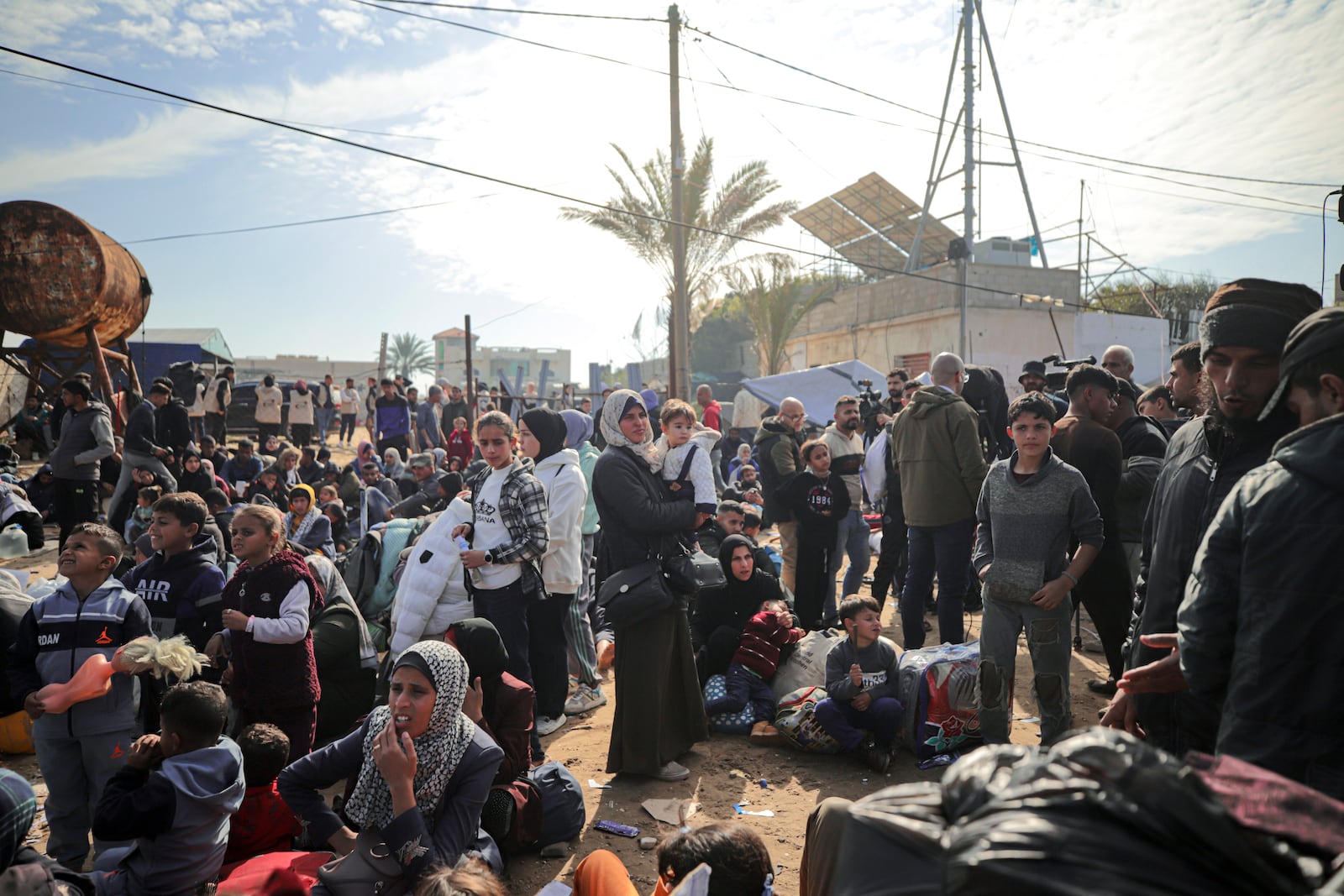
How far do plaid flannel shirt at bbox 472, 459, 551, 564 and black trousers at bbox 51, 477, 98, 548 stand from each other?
655 centimetres

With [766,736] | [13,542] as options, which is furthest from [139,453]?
[766,736]

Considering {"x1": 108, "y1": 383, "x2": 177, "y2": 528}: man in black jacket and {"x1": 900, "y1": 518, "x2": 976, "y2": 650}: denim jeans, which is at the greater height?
{"x1": 108, "y1": 383, "x2": 177, "y2": 528}: man in black jacket

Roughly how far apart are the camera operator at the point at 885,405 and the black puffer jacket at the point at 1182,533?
5.52 meters

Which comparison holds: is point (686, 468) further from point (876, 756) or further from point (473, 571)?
point (876, 756)

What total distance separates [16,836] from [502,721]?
7.02 ft

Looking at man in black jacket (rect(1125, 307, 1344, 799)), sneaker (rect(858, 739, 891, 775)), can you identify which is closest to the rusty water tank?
sneaker (rect(858, 739, 891, 775))

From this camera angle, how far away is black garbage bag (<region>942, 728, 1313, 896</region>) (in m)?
0.80

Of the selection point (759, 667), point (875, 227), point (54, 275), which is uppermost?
point (875, 227)

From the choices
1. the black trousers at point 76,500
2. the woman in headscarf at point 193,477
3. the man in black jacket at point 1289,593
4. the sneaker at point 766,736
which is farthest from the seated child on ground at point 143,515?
the man in black jacket at point 1289,593

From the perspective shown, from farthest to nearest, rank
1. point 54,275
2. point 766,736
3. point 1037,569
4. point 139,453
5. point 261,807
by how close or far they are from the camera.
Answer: point 54,275
point 139,453
point 766,736
point 1037,569
point 261,807

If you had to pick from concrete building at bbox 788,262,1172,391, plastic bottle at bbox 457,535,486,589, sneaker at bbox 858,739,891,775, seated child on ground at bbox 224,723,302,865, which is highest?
concrete building at bbox 788,262,1172,391

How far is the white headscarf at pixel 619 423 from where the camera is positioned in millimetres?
4473

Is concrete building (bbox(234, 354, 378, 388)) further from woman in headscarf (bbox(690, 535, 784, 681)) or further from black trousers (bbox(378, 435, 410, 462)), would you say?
woman in headscarf (bbox(690, 535, 784, 681))

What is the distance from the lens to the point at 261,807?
346 cm
